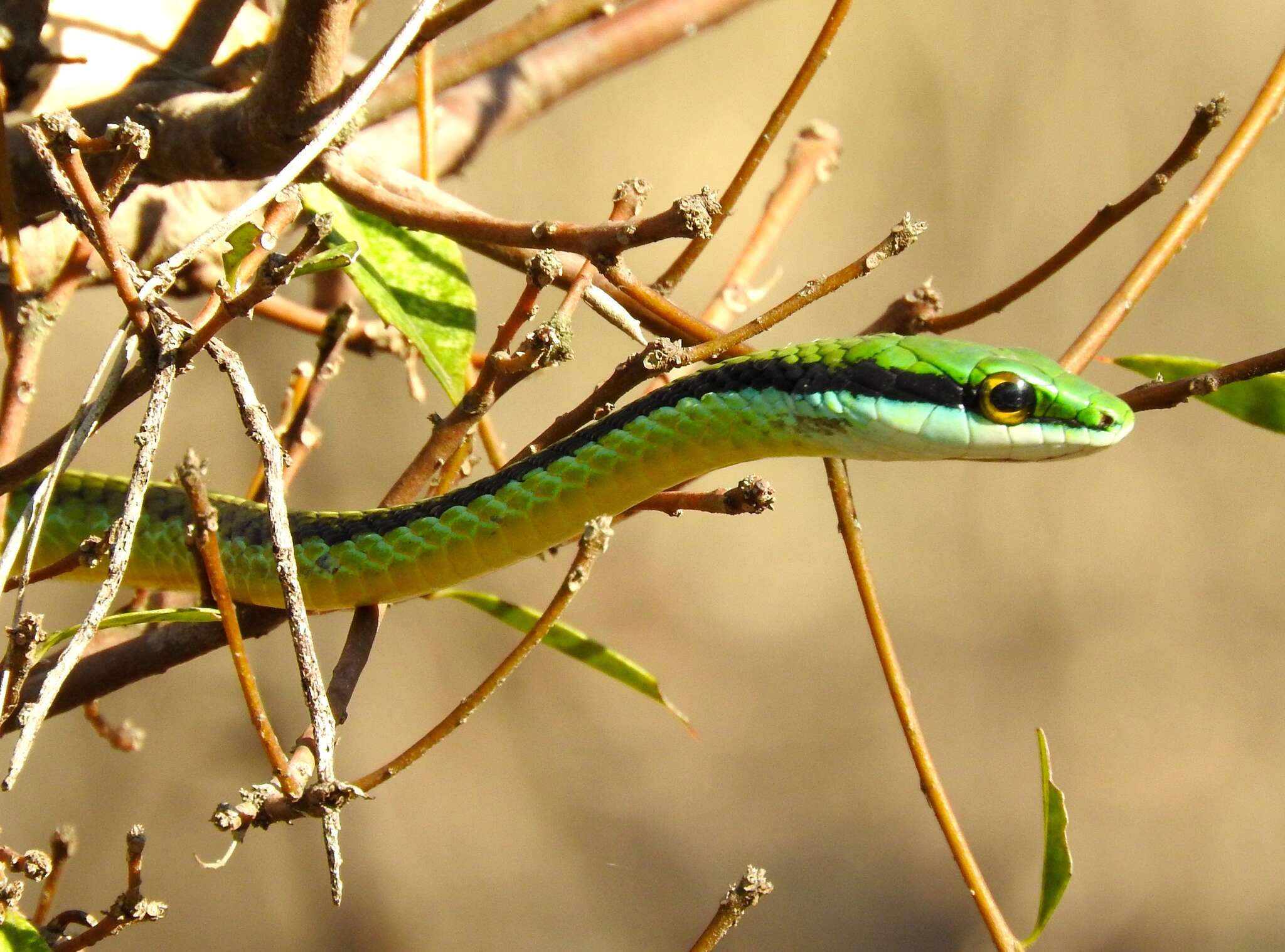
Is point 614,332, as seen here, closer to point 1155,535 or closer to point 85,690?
point 1155,535

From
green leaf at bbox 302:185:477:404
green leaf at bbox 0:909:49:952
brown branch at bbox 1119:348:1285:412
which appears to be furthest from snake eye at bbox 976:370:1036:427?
green leaf at bbox 0:909:49:952

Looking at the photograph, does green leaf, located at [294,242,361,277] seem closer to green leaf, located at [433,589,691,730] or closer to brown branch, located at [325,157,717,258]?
brown branch, located at [325,157,717,258]

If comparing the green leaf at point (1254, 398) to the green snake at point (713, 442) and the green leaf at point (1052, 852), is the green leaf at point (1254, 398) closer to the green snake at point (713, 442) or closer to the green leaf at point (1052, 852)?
the green snake at point (713, 442)

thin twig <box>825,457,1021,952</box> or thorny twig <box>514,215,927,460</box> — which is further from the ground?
thorny twig <box>514,215,927,460</box>

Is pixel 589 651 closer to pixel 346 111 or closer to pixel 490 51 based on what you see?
pixel 346 111

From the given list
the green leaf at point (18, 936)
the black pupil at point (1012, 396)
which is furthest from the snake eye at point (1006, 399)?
the green leaf at point (18, 936)
